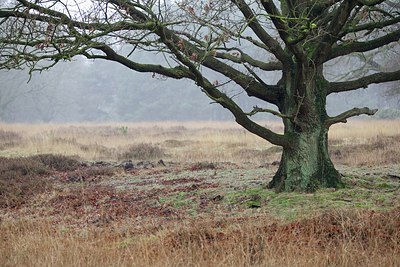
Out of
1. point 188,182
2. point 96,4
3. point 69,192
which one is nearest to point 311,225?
point 96,4

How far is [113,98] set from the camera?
91938 millimetres

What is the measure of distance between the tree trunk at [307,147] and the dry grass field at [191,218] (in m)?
0.34

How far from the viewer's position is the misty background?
247 feet

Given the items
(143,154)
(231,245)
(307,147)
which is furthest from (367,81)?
(143,154)

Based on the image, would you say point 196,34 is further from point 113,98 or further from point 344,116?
point 113,98

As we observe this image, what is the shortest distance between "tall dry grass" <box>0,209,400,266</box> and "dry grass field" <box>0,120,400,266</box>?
0.05ft

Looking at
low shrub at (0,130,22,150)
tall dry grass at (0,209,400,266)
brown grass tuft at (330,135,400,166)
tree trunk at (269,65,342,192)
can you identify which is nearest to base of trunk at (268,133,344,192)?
tree trunk at (269,65,342,192)

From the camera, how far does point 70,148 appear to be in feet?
79.3

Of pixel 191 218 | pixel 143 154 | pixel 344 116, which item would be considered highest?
pixel 344 116

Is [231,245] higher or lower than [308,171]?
lower

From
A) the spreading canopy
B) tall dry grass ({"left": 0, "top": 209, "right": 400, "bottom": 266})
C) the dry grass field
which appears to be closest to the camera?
tall dry grass ({"left": 0, "top": 209, "right": 400, "bottom": 266})

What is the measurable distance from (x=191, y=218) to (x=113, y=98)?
84842 mm

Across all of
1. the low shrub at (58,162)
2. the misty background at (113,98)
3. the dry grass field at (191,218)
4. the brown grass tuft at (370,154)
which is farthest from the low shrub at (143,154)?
the misty background at (113,98)

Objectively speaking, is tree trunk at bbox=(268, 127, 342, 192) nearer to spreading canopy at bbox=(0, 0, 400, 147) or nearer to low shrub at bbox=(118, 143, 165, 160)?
spreading canopy at bbox=(0, 0, 400, 147)
